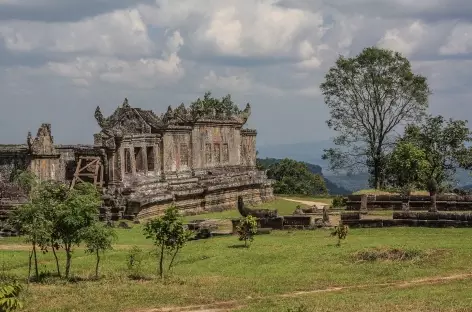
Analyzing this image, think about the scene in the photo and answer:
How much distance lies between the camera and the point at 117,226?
3966 centimetres

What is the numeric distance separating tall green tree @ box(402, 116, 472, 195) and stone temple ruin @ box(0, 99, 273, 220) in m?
15.0

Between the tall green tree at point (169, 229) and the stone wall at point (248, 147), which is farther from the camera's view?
the stone wall at point (248, 147)

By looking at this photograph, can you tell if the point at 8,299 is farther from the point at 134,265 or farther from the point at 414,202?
the point at 414,202

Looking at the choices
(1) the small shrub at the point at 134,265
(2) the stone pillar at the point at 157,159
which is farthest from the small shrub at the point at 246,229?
(2) the stone pillar at the point at 157,159

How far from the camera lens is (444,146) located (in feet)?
216

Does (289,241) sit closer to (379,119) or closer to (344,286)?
(344,286)

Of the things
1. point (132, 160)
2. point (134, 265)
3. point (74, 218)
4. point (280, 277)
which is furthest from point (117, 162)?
point (280, 277)

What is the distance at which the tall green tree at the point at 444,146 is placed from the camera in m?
64.4

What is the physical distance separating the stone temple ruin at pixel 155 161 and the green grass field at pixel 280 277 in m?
9.73

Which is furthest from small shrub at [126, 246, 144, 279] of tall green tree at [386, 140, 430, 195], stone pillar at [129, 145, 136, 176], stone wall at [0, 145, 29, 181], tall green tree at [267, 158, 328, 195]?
tall green tree at [267, 158, 328, 195]

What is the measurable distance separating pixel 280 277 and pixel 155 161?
25404mm

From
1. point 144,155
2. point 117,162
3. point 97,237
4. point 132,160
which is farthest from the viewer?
point 144,155

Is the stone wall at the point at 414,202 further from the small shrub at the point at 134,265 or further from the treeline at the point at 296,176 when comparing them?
the treeline at the point at 296,176

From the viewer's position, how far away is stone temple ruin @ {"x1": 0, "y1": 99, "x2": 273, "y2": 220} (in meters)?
42.1
